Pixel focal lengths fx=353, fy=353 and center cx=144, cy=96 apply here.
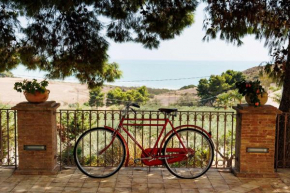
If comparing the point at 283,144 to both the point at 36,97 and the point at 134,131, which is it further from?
the point at 36,97

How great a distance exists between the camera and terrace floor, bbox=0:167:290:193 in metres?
4.16

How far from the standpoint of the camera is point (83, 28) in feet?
20.8

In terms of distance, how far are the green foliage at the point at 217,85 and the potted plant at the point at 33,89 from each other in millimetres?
21388

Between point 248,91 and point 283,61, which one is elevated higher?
point 283,61

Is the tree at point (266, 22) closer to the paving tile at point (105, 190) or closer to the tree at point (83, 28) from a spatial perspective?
the tree at point (83, 28)

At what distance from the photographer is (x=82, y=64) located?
20.4 feet

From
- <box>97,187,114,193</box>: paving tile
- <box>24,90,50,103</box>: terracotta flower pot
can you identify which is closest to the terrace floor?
<box>97,187,114,193</box>: paving tile

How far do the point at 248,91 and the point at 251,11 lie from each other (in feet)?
4.45

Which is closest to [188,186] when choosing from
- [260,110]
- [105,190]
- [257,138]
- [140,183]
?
[140,183]

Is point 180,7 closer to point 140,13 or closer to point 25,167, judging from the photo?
point 140,13

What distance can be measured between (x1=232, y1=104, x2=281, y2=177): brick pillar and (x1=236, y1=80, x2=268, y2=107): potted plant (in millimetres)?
88

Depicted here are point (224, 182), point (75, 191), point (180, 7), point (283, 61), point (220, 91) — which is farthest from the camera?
point (220, 91)

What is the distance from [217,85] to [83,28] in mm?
21557

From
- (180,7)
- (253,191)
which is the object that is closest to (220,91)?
(180,7)
